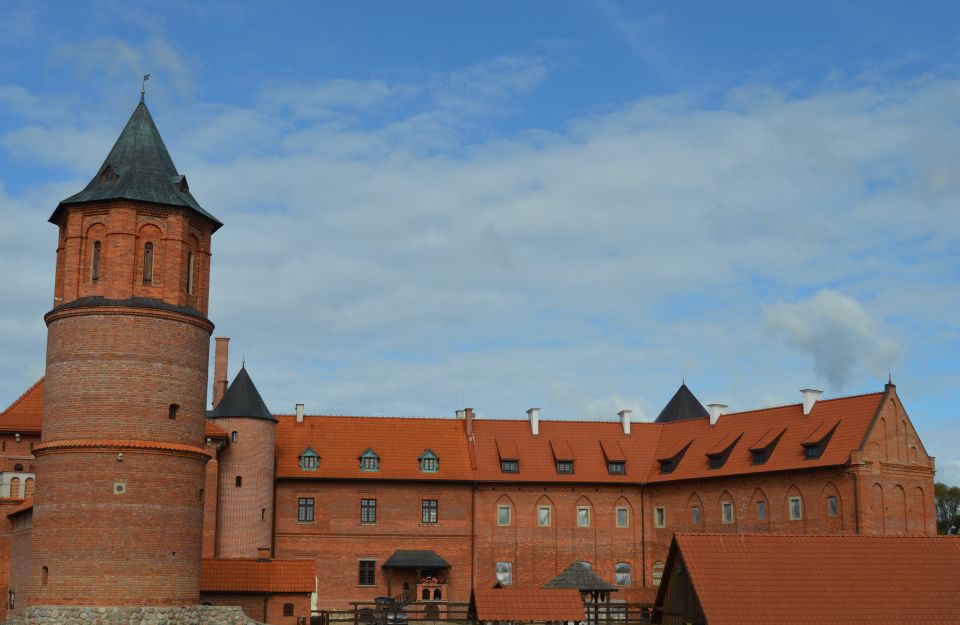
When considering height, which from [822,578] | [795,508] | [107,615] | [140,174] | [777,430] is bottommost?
[107,615]

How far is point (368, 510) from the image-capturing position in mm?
55594

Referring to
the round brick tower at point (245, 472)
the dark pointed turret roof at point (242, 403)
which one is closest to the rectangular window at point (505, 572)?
the round brick tower at point (245, 472)

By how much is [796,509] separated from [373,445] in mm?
20033

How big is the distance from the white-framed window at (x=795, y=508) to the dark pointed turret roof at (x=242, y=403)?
75.6 ft

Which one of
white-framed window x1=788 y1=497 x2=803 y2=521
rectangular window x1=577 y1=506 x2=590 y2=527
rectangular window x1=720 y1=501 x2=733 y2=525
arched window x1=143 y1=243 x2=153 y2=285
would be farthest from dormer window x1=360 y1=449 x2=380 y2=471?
arched window x1=143 y1=243 x2=153 y2=285

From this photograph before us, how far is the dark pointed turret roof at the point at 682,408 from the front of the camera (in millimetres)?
68188

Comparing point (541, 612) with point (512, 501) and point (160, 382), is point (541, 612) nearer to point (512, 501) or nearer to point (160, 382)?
point (160, 382)

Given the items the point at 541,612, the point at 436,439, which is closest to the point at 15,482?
the point at 436,439

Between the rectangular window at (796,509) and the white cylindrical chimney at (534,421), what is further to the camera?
the white cylindrical chimney at (534,421)

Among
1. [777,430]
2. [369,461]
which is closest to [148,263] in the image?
[369,461]

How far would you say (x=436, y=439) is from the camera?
58.4 meters

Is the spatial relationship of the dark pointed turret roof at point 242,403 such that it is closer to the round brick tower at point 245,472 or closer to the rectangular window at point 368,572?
the round brick tower at point 245,472

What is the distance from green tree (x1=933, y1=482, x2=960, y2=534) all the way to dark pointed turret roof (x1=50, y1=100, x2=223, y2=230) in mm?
76645

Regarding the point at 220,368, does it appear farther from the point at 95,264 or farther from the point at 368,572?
the point at 95,264
